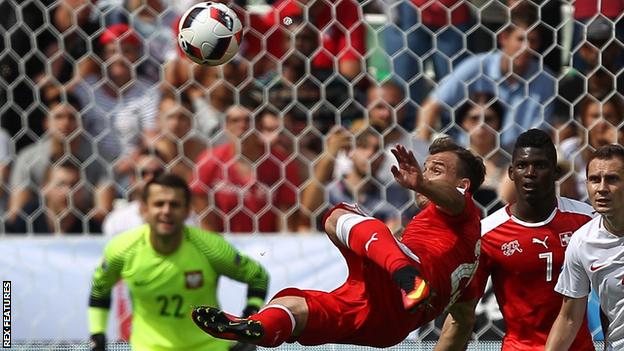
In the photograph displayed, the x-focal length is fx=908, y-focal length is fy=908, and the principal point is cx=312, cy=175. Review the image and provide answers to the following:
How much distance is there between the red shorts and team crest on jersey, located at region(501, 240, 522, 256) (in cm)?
53

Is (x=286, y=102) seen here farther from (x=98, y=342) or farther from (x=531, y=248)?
(x=531, y=248)

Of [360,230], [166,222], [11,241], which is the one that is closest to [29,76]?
[11,241]

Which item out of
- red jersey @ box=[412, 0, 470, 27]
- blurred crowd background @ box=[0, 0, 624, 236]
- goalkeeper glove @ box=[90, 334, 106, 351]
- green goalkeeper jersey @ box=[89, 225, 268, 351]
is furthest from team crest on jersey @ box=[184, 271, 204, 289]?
red jersey @ box=[412, 0, 470, 27]

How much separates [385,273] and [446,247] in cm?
25

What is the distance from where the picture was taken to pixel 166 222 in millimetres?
4340

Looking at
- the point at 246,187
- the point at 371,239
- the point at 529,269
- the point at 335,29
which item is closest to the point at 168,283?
the point at 246,187

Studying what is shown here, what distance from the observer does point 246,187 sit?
5.26m

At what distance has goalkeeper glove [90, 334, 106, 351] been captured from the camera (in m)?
4.18

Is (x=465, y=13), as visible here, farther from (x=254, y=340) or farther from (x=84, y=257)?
(x=254, y=340)

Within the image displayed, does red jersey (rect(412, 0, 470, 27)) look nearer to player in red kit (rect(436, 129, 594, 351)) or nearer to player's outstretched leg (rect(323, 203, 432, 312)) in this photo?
player in red kit (rect(436, 129, 594, 351))

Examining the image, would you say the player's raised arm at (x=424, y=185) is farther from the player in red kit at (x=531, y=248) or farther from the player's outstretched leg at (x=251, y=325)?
the player's outstretched leg at (x=251, y=325)

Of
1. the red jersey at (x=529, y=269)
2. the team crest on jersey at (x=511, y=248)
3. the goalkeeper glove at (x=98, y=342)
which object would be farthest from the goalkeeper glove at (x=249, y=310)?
the team crest on jersey at (x=511, y=248)

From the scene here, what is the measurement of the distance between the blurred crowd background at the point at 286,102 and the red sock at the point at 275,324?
2.08 metres

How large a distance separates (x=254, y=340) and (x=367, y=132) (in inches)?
98.8
